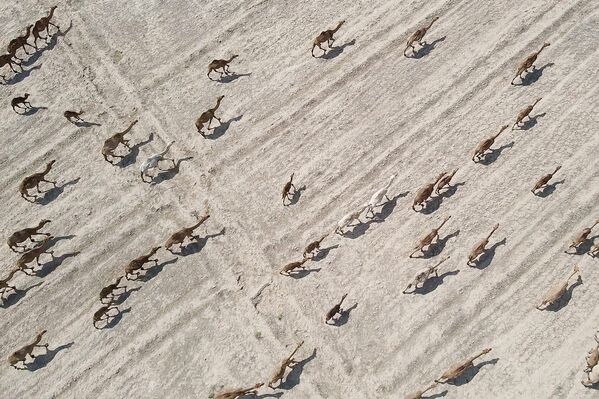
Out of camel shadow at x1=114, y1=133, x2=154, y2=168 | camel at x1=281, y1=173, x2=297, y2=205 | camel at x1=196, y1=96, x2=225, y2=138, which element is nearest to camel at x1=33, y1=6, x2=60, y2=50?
camel shadow at x1=114, y1=133, x2=154, y2=168

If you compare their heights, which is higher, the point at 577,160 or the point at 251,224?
the point at 251,224

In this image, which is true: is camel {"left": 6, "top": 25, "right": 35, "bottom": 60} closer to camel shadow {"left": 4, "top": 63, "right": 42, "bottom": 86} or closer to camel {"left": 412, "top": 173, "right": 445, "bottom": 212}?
camel shadow {"left": 4, "top": 63, "right": 42, "bottom": 86}


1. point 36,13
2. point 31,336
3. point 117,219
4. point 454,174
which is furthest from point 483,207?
point 36,13

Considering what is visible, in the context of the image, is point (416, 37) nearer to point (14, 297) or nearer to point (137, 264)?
point (137, 264)

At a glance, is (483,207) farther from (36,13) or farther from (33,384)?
(36,13)

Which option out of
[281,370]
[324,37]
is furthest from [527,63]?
[281,370]
